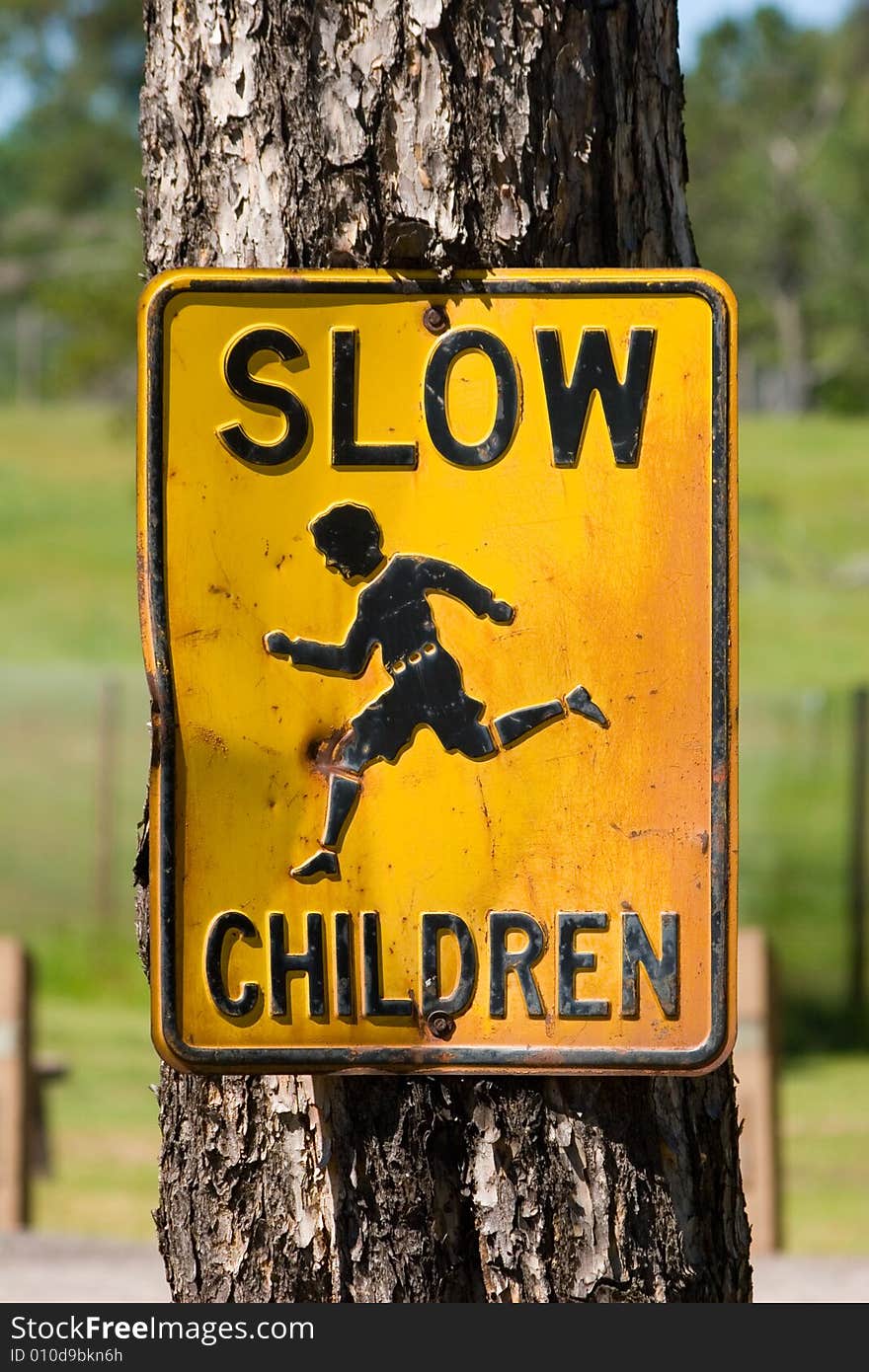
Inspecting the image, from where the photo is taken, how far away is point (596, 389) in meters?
1.50

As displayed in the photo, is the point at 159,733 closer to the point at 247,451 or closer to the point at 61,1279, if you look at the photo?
the point at 247,451

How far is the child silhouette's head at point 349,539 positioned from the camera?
1.51 metres

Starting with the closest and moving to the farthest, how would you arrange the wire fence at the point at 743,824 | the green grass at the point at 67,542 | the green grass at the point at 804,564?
the wire fence at the point at 743,824 → the green grass at the point at 804,564 → the green grass at the point at 67,542

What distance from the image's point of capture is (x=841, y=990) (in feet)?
29.2

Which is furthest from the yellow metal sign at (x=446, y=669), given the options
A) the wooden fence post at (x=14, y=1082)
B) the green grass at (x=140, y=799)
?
the green grass at (x=140, y=799)

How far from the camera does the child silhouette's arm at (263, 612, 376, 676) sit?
1.51 m

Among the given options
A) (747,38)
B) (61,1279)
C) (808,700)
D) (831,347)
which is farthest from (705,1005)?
(747,38)

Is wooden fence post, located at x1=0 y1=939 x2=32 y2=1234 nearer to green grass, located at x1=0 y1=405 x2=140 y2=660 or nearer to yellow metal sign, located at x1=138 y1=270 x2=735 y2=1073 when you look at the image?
yellow metal sign, located at x1=138 y1=270 x2=735 y2=1073

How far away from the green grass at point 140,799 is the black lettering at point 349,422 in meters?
4.81

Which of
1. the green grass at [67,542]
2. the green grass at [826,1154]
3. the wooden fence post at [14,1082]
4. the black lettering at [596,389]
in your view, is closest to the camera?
the black lettering at [596,389]

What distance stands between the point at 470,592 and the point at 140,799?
8.97 m

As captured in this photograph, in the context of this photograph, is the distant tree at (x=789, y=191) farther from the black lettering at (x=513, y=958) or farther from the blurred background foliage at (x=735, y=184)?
the black lettering at (x=513, y=958)

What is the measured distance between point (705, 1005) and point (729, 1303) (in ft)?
1.24

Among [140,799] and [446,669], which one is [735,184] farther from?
[446,669]
